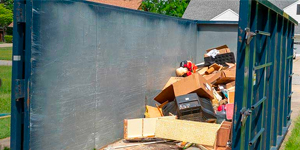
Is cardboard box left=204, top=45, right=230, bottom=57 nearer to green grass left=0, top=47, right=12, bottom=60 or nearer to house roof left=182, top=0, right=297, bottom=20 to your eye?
green grass left=0, top=47, right=12, bottom=60

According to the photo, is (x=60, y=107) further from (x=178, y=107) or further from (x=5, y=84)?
(x=5, y=84)

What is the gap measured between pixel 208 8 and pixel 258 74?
126ft

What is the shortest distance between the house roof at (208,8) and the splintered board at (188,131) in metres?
34.5

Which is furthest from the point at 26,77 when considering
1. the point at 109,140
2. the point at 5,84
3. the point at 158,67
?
the point at 5,84

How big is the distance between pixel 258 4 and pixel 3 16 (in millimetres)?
58353

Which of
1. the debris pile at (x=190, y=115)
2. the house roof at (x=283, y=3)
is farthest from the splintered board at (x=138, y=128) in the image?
the house roof at (x=283, y=3)

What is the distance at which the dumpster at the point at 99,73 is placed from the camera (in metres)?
3.99

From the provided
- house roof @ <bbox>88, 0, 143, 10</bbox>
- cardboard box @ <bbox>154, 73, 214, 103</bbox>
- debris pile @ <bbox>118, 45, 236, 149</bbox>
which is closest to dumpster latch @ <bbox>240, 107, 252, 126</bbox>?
debris pile @ <bbox>118, 45, 236, 149</bbox>

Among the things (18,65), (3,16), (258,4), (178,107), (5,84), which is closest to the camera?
(258,4)

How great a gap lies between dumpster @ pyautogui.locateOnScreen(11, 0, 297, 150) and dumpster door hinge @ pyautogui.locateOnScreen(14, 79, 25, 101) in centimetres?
1

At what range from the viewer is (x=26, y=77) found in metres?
4.66

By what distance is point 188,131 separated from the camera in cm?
620

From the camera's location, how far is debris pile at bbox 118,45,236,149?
20.2 ft

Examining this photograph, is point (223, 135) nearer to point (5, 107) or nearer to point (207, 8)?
point (5, 107)
